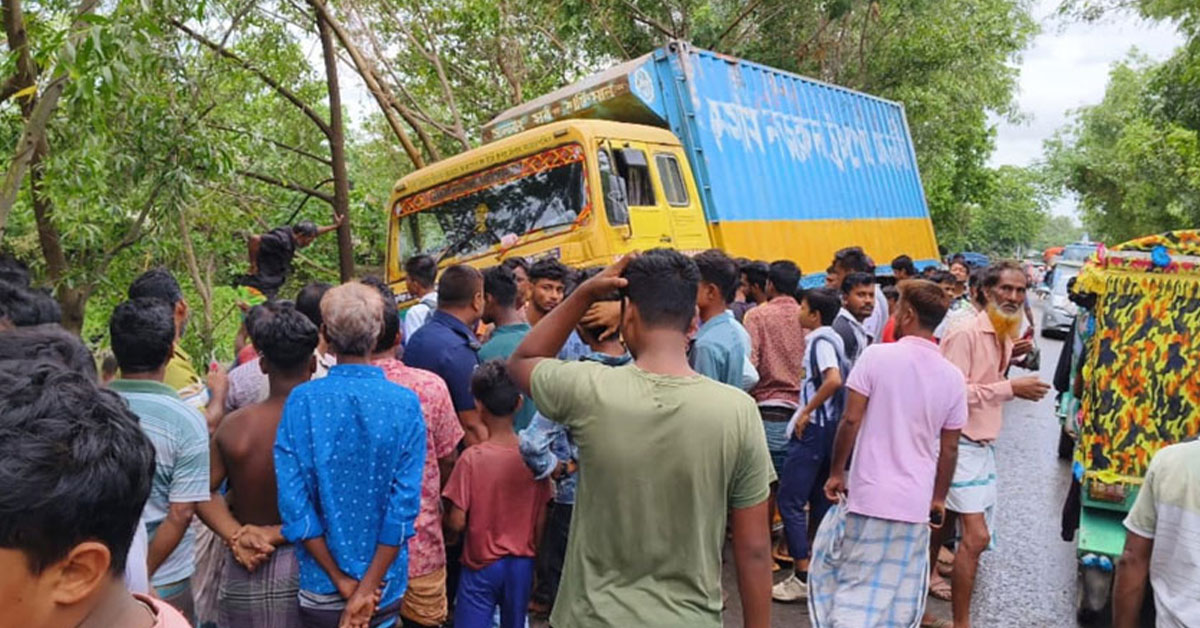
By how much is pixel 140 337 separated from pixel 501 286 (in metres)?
2.03

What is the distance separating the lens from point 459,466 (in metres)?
3.24

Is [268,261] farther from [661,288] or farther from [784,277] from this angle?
[661,288]

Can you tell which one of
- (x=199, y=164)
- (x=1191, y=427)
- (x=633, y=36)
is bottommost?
(x=1191, y=427)

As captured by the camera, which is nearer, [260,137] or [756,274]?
[756,274]

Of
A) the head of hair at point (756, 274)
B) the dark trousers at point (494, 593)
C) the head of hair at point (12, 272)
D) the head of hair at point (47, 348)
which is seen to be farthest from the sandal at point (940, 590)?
the head of hair at point (12, 272)

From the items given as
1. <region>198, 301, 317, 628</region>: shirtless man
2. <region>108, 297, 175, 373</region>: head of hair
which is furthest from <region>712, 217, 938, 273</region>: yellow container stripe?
<region>108, 297, 175, 373</region>: head of hair

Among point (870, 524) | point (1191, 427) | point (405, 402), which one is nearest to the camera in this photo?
point (405, 402)

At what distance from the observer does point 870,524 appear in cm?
350

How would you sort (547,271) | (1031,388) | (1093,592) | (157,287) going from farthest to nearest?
1. (547,271)
2. (1093,592)
3. (1031,388)
4. (157,287)

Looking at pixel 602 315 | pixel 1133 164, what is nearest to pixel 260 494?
pixel 602 315

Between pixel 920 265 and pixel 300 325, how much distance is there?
12669 millimetres

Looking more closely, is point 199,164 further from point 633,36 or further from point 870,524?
point 633,36

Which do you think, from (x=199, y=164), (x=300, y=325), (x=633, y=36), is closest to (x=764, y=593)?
(x=300, y=325)

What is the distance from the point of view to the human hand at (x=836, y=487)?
3.71m
